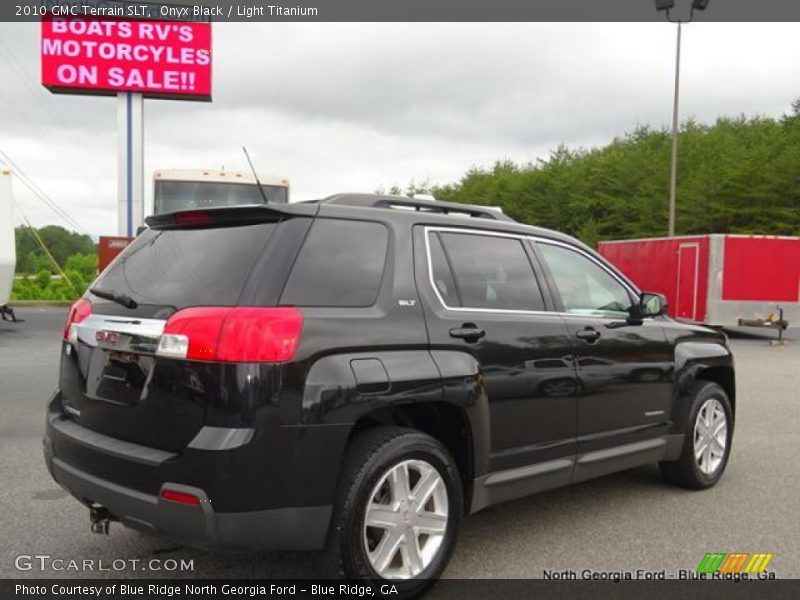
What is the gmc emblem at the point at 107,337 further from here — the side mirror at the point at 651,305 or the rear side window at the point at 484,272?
the side mirror at the point at 651,305

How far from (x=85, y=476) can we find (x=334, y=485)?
1.12 metres

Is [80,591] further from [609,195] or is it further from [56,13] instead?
[609,195]

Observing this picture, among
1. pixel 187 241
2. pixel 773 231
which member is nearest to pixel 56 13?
pixel 187 241

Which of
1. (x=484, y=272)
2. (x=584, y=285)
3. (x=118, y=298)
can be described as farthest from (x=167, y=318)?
(x=584, y=285)

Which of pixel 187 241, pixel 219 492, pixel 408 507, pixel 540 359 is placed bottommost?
pixel 408 507

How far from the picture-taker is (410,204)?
12.5 feet

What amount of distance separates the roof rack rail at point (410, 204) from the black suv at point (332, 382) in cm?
1

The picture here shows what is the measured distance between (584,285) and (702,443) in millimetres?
1595

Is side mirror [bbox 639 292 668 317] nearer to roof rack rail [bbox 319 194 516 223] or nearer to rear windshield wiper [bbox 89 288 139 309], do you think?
roof rack rail [bbox 319 194 516 223]

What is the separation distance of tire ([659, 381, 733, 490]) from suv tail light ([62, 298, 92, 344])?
3.80 meters

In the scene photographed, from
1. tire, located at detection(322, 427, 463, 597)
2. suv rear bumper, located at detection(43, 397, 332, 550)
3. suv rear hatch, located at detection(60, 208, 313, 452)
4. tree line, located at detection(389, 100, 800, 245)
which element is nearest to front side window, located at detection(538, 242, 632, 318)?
tire, located at detection(322, 427, 463, 597)

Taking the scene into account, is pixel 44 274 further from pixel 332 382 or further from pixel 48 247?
pixel 332 382

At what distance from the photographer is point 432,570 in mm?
3254

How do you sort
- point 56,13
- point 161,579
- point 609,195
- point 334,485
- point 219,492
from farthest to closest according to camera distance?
point 609,195 < point 56,13 < point 161,579 < point 334,485 < point 219,492
